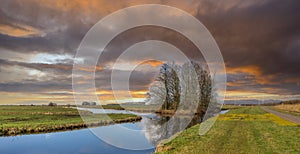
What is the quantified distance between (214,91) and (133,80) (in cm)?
3309

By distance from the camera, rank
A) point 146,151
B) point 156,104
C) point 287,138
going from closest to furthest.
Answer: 1. point 287,138
2. point 146,151
3. point 156,104

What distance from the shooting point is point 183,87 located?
2258 inches

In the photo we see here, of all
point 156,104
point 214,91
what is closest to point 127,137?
point 156,104

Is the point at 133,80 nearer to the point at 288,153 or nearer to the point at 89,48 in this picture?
the point at 89,48

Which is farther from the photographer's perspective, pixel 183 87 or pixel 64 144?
pixel 183 87

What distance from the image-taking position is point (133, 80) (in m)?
37.5

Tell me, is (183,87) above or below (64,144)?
above

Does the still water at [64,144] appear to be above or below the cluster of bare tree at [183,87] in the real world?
below

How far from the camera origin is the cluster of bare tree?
56.5 metres

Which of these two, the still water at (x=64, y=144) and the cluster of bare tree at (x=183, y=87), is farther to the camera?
the cluster of bare tree at (x=183, y=87)

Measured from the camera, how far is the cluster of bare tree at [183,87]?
56.5 meters

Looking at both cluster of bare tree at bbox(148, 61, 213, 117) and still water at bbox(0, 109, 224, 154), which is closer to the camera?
still water at bbox(0, 109, 224, 154)

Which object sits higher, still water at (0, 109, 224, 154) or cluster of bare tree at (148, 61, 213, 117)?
cluster of bare tree at (148, 61, 213, 117)

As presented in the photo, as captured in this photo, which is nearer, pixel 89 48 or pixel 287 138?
pixel 287 138
